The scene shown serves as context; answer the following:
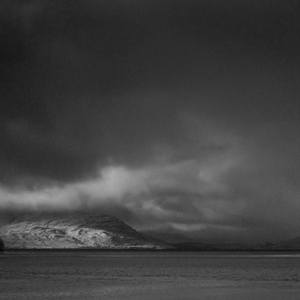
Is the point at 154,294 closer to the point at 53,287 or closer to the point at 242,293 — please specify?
the point at 242,293

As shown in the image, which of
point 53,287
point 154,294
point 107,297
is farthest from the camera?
point 53,287

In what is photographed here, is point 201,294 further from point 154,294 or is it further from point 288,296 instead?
point 288,296

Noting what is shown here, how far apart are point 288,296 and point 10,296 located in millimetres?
37419

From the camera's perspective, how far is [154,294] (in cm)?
7906

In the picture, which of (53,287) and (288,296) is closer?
(288,296)

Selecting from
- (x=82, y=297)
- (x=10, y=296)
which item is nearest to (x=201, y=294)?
(x=82, y=297)

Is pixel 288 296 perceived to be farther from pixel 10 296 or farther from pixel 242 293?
pixel 10 296

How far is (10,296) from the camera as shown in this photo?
7556 cm

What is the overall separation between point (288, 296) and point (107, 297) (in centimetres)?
2412

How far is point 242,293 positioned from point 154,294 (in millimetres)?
12595

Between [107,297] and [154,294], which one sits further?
[154,294]

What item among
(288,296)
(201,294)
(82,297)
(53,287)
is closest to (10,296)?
(82,297)

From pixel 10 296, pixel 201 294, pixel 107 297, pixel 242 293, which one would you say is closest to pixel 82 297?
pixel 107 297

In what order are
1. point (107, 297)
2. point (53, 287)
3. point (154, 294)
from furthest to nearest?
point (53, 287) < point (154, 294) < point (107, 297)
